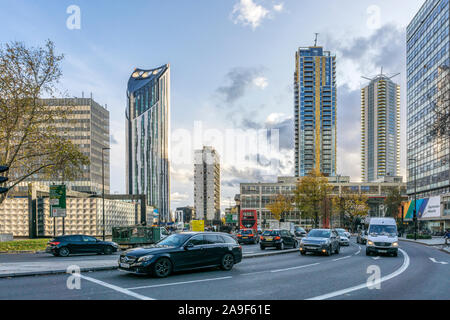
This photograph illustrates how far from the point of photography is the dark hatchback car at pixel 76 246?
947 inches

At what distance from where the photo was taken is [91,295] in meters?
9.66

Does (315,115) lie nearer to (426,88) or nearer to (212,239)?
(426,88)

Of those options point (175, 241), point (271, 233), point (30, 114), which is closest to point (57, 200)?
point (30, 114)

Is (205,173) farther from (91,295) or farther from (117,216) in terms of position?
(91,295)

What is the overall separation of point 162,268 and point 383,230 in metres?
Answer: 16.4

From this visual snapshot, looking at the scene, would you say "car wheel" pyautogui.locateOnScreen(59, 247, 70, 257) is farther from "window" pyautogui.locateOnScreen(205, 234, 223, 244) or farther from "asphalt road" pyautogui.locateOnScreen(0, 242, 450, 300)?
"window" pyautogui.locateOnScreen(205, 234, 223, 244)

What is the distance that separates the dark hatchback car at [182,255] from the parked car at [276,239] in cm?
1217

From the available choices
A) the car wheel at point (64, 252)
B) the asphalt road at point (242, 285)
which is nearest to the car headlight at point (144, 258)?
the asphalt road at point (242, 285)

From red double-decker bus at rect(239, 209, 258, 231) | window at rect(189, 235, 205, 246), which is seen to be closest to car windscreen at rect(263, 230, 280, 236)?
window at rect(189, 235, 205, 246)

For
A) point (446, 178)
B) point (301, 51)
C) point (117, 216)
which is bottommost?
point (117, 216)

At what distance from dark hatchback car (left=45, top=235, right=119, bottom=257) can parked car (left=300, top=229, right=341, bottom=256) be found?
12820mm
